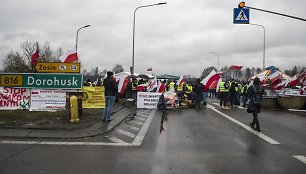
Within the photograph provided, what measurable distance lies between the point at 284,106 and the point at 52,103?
1459cm

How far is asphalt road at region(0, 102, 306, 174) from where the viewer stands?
625 centimetres

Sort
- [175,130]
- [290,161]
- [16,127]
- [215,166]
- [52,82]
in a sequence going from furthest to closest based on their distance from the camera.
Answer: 1. [52,82]
2. [175,130]
3. [16,127]
4. [290,161]
5. [215,166]

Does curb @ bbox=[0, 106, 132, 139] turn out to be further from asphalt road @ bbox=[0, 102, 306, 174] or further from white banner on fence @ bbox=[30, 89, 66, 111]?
white banner on fence @ bbox=[30, 89, 66, 111]

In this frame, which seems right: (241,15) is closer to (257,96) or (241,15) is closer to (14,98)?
(257,96)

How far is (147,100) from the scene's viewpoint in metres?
19.7

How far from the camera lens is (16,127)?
10117 millimetres

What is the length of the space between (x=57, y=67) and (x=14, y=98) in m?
2.15

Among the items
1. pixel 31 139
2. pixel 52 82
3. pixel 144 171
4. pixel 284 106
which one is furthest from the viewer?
pixel 284 106

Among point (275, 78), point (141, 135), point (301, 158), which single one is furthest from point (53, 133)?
point (275, 78)

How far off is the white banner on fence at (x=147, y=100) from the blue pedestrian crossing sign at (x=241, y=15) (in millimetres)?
6295

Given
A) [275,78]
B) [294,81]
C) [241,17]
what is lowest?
[294,81]

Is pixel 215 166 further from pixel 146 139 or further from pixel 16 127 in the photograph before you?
pixel 16 127

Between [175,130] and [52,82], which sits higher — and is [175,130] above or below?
below

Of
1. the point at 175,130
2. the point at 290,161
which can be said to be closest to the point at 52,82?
the point at 175,130
